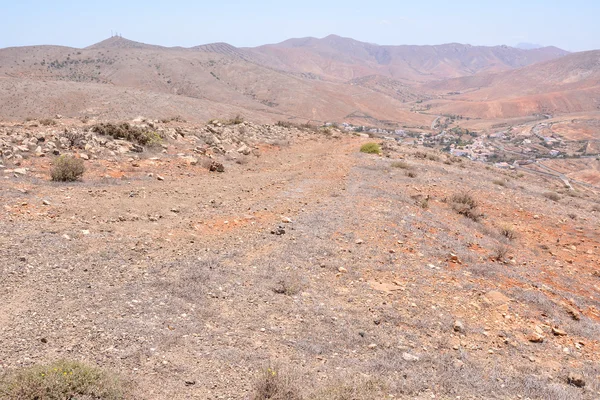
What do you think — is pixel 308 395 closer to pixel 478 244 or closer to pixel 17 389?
pixel 17 389

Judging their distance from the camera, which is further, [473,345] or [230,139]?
[230,139]

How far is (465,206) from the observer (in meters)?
12.6

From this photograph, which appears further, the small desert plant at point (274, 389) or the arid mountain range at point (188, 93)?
the arid mountain range at point (188, 93)

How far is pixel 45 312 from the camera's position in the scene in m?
5.39

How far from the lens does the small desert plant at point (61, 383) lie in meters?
3.83

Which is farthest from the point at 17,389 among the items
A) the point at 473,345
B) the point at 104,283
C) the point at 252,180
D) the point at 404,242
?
the point at 252,180

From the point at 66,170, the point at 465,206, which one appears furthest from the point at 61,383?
the point at 465,206

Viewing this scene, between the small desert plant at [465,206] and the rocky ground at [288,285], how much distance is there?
152 mm

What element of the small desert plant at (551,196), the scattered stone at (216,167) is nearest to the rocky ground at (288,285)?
the scattered stone at (216,167)

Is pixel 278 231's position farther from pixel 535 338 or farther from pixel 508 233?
pixel 508 233

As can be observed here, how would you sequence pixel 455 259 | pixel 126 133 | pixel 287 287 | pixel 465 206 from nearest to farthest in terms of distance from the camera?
pixel 287 287 < pixel 455 259 < pixel 465 206 < pixel 126 133

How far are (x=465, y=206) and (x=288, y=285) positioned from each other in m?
7.99

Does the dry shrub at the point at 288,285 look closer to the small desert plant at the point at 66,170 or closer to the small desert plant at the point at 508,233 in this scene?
the small desert plant at the point at 508,233

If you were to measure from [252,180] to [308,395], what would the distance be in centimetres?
1010
